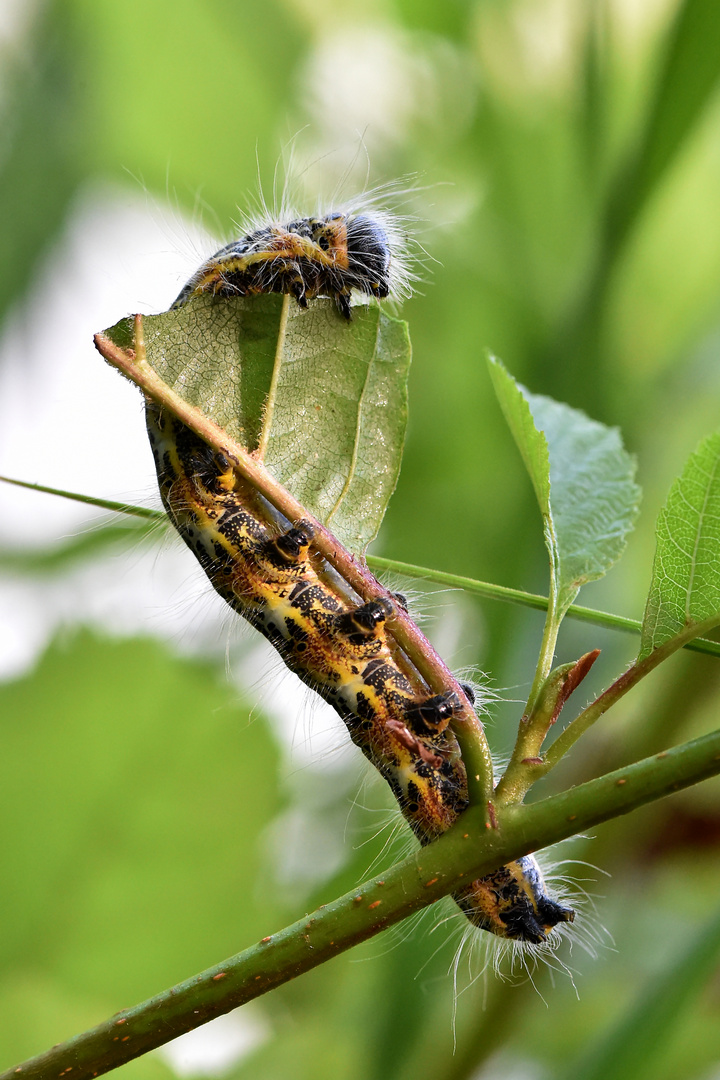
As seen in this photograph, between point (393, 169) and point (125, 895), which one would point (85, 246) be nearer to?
point (393, 169)

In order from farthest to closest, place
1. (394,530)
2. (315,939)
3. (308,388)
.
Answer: (394,530) < (308,388) < (315,939)

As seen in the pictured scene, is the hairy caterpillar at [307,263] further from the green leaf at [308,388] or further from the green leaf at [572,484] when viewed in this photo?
the green leaf at [572,484]

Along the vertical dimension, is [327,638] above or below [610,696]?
below

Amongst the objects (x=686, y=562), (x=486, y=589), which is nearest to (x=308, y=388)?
(x=486, y=589)

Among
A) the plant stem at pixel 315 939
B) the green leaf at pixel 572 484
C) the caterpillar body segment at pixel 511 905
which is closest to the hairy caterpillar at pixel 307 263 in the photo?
the green leaf at pixel 572 484

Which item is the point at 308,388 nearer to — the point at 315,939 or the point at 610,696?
the point at 610,696

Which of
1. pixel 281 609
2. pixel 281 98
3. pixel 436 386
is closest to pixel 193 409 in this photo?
pixel 281 609

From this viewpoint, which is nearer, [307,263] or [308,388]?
[308,388]
